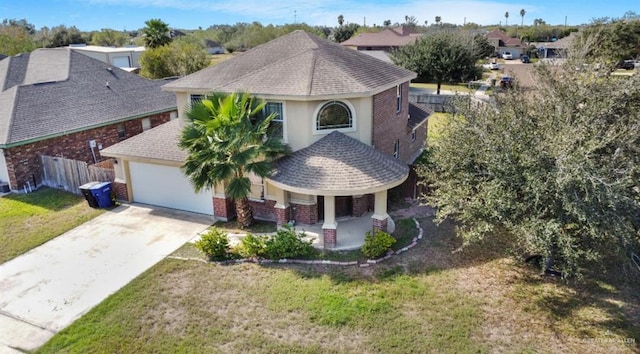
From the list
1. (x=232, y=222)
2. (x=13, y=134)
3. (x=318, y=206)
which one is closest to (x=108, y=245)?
(x=232, y=222)

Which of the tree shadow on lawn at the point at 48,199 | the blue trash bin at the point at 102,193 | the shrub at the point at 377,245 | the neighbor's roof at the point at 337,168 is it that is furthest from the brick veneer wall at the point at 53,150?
the shrub at the point at 377,245

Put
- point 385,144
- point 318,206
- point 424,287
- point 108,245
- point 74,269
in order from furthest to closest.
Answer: point 385,144, point 318,206, point 108,245, point 74,269, point 424,287

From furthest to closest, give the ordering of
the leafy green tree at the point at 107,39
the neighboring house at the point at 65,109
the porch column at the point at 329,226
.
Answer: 1. the leafy green tree at the point at 107,39
2. the neighboring house at the point at 65,109
3. the porch column at the point at 329,226

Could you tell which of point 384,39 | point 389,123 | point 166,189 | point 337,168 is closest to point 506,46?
point 384,39

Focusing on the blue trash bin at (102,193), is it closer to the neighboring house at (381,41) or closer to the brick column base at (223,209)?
the brick column base at (223,209)

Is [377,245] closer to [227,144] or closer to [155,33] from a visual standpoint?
[227,144]

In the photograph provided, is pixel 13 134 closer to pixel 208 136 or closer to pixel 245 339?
pixel 208 136
